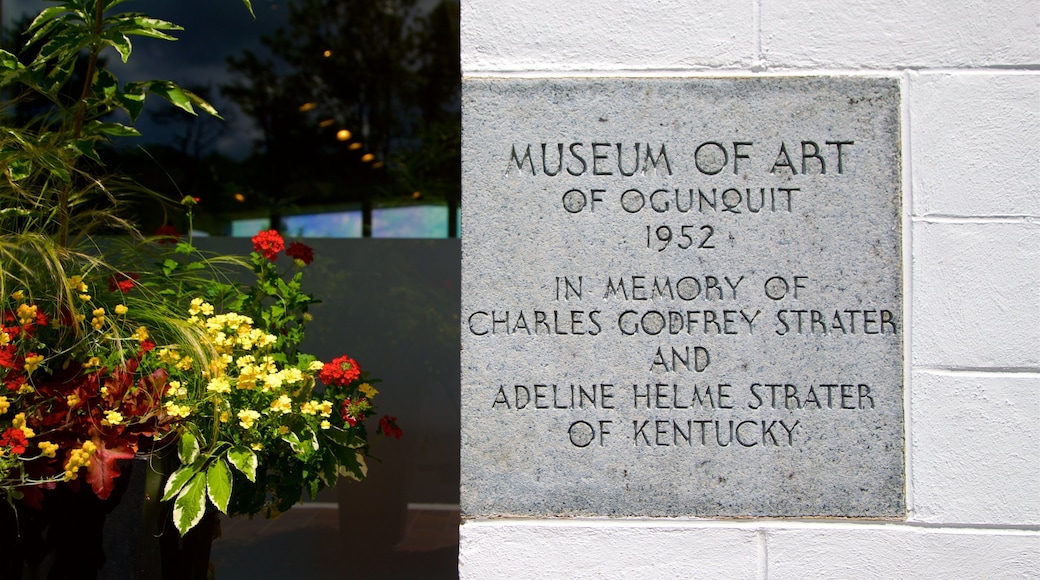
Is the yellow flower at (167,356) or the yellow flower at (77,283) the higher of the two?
the yellow flower at (77,283)

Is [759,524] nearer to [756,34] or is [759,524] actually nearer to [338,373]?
[756,34]

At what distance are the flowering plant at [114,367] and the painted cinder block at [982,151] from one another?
6.53 ft

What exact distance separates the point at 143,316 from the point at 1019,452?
2686 mm

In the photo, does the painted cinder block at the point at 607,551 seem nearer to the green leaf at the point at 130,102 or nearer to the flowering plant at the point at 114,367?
the flowering plant at the point at 114,367

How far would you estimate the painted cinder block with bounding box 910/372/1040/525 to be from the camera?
2.44m

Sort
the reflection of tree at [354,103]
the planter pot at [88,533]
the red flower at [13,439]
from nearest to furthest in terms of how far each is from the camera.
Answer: the red flower at [13,439]
the planter pot at [88,533]
the reflection of tree at [354,103]

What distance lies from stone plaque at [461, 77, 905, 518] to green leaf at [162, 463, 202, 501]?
85 centimetres

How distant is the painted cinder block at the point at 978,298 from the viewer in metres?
2.45

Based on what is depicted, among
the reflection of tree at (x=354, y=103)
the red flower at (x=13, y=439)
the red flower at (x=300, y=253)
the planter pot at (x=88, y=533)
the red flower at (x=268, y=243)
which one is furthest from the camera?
the reflection of tree at (x=354, y=103)

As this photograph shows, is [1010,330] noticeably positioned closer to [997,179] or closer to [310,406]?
[997,179]

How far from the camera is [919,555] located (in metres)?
2.44

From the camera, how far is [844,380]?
2.47 meters

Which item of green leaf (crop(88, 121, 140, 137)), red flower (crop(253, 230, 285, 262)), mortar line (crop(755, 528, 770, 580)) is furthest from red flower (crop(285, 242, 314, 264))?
mortar line (crop(755, 528, 770, 580))

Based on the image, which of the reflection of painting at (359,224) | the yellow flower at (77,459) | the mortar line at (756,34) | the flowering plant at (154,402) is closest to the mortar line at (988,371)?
the mortar line at (756,34)
